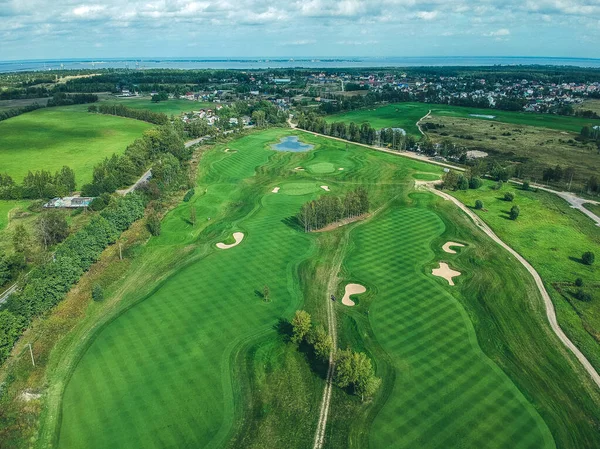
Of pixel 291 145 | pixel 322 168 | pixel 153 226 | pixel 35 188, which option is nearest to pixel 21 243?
pixel 153 226

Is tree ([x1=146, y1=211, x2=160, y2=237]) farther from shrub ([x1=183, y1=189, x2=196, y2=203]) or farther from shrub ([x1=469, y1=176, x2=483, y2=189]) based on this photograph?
shrub ([x1=469, y1=176, x2=483, y2=189])

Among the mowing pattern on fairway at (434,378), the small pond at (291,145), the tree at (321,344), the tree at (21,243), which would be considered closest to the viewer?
the mowing pattern on fairway at (434,378)

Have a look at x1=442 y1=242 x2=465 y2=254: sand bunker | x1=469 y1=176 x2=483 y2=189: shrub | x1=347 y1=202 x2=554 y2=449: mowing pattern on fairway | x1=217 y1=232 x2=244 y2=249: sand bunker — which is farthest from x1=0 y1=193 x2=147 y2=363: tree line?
x1=469 y1=176 x2=483 y2=189: shrub

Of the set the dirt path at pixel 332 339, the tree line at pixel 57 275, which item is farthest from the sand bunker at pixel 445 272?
the tree line at pixel 57 275

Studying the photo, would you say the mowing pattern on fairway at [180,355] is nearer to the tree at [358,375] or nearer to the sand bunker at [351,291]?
the sand bunker at [351,291]

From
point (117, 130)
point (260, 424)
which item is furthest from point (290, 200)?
point (117, 130)

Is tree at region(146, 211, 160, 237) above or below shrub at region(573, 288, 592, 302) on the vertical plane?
above

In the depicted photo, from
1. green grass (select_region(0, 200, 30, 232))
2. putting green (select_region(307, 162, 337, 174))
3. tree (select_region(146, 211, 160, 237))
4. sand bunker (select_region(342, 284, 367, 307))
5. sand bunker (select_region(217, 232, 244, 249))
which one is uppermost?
tree (select_region(146, 211, 160, 237))
